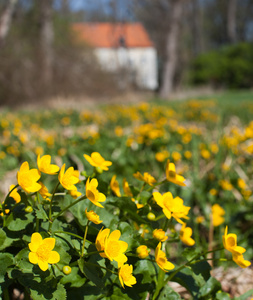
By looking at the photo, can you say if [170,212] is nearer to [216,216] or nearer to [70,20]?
[216,216]

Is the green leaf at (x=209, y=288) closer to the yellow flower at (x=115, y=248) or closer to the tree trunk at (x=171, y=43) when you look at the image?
the yellow flower at (x=115, y=248)

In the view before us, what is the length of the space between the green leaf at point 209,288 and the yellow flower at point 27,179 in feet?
1.89

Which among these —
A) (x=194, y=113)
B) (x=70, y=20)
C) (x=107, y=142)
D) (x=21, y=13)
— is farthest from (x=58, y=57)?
(x=107, y=142)

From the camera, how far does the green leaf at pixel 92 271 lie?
2.55ft

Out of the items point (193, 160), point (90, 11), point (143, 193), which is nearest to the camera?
point (143, 193)

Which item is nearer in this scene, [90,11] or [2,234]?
[2,234]

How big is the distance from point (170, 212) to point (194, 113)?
5134 millimetres

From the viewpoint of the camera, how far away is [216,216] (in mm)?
1591

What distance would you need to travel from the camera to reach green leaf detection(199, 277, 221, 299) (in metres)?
1.03

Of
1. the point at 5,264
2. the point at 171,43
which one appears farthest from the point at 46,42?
the point at 5,264

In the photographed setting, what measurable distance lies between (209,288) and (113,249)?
17.0 inches

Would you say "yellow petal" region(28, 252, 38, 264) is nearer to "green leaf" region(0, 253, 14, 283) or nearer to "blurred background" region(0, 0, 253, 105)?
"green leaf" region(0, 253, 14, 283)

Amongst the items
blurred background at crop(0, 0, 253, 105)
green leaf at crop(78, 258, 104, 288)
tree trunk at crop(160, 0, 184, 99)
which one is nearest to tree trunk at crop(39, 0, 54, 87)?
blurred background at crop(0, 0, 253, 105)

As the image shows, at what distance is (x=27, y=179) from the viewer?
0.77m
